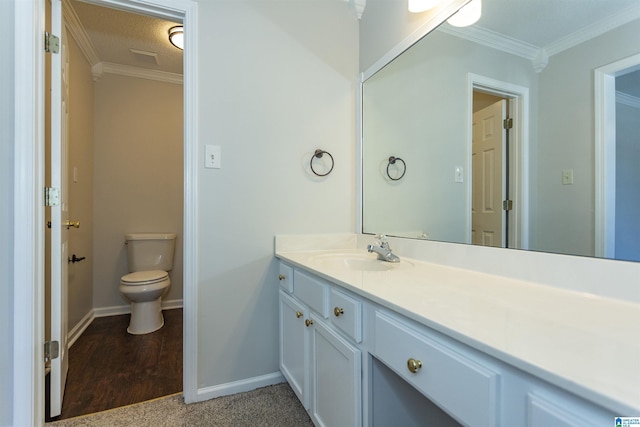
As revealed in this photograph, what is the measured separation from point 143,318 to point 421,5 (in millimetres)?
2819

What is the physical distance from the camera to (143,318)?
2338mm

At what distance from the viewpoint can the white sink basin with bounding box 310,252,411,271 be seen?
143cm

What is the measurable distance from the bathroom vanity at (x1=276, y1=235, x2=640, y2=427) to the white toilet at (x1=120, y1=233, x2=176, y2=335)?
155 centimetres

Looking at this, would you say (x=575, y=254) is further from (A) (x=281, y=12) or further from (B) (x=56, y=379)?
(B) (x=56, y=379)

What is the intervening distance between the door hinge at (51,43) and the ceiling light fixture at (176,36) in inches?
35.2

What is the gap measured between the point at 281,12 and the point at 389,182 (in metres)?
Answer: 1.17

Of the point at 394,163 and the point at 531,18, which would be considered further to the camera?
the point at 394,163

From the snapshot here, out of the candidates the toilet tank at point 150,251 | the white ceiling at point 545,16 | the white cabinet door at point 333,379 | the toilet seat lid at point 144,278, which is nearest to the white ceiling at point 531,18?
the white ceiling at point 545,16

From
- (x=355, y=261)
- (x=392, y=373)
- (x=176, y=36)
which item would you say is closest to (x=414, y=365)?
(x=392, y=373)

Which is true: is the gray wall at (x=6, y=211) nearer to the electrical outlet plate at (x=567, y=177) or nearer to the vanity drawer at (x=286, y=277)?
the vanity drawer at (x=286, y=277)

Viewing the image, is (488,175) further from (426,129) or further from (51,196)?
(51,196)

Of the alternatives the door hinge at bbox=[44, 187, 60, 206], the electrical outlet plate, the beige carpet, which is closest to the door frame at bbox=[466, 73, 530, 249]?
the electrical outlet plate

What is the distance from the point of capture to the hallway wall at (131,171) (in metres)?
2.67

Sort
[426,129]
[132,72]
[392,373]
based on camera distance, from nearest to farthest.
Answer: [392,373], [426,129], [132,72]
